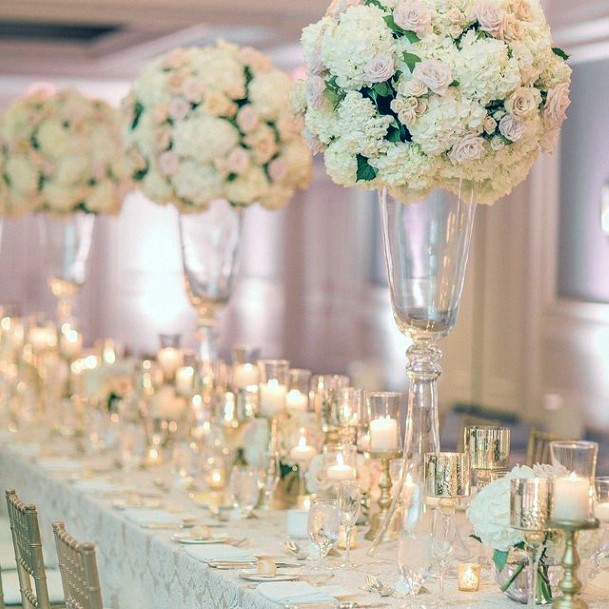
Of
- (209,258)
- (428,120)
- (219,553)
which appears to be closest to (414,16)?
(428,120)

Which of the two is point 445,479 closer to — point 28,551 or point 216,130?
point 28,551

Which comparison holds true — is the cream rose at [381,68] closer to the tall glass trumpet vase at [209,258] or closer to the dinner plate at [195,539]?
the dinner plate at [195,539]

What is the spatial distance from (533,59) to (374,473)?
1190 millimetres

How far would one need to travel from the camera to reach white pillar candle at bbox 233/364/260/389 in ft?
15.2

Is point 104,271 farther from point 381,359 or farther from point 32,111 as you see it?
point 32,111

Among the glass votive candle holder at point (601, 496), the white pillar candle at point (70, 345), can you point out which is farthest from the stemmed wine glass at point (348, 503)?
the white pillar candle at point (70, 345)

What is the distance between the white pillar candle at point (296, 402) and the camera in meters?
4.08

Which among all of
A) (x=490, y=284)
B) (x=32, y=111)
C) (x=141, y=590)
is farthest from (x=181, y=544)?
(x=490, y=284)

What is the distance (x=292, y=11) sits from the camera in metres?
8.95

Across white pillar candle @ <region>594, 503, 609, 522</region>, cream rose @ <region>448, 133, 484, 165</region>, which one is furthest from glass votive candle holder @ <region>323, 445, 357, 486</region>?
cream rose @ <region>448, 133, 484, 165</region>

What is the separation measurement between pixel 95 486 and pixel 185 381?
680mm

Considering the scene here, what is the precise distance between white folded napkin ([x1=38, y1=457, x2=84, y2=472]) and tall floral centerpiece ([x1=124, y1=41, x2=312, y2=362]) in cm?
61

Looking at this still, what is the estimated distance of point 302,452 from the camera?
3.97 meters

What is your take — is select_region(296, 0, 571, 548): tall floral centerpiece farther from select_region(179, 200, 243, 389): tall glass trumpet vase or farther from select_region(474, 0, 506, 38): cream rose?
select_region(179, 200, 243, 389): tall glass trumpet vase
